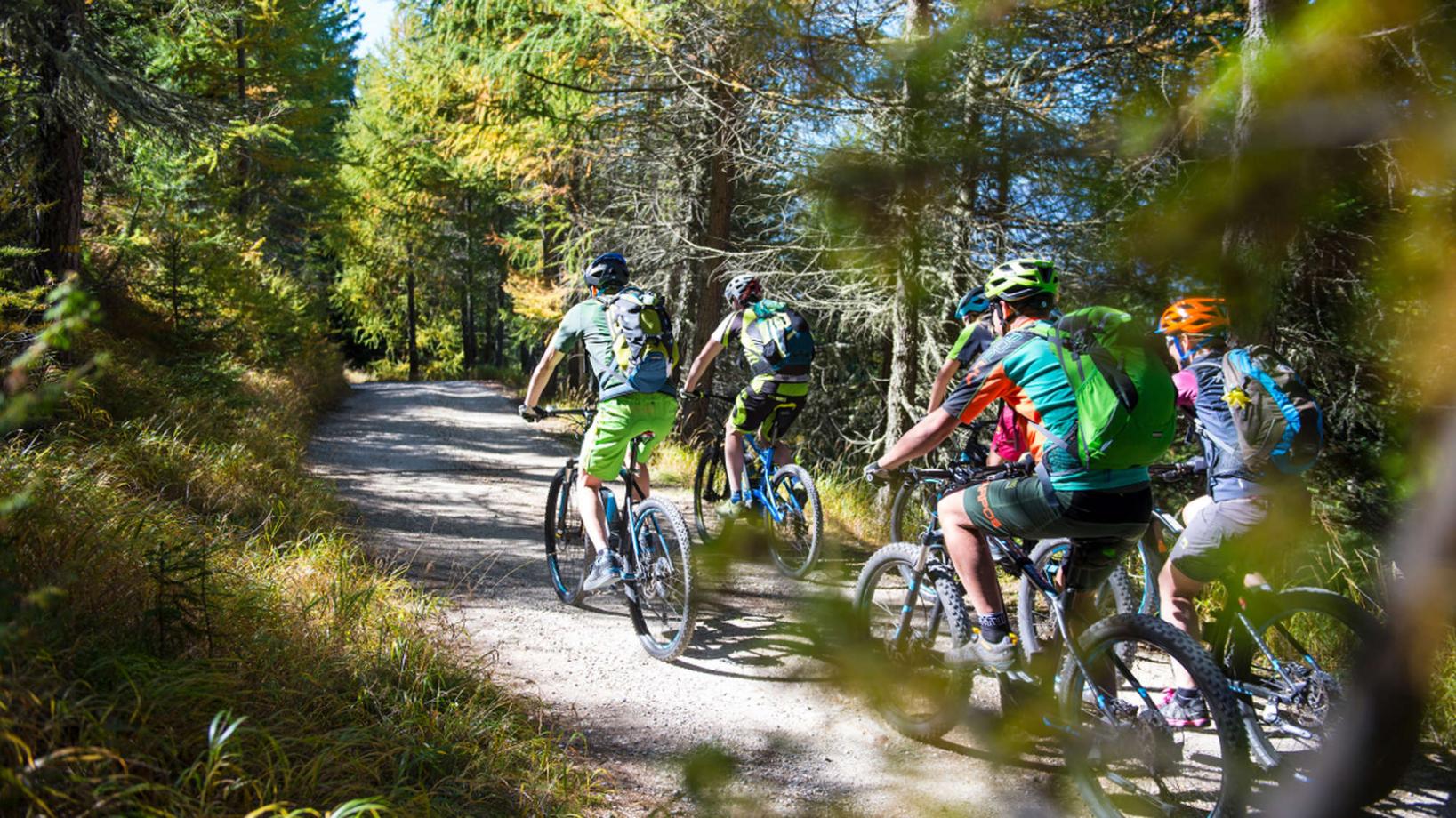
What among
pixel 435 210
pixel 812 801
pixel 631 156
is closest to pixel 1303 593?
pixel 812 801

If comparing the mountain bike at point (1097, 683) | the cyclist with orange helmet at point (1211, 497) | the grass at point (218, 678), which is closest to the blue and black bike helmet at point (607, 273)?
the grass at point (218, 678)

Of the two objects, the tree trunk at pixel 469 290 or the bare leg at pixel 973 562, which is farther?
the tree trunk at pixel 469 290

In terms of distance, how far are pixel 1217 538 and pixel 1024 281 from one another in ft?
4.82

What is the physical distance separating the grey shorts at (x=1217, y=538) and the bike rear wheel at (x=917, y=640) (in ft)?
3.37

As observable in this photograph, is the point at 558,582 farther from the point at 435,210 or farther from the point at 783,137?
the point at 435,210

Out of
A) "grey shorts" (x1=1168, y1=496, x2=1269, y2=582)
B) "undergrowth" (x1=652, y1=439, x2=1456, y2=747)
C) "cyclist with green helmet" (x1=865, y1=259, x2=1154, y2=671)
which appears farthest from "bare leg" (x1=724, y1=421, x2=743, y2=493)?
"grey shorts" (x1=1168, y1=496, x2=1269, y2=582)

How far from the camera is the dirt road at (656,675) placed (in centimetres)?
173

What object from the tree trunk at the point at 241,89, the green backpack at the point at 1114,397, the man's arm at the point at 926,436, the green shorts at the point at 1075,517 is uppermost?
the tree trunk at the point at 241,89

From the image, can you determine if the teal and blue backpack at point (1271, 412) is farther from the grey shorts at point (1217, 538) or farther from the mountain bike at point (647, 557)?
the mountain bike at point (647, 557)

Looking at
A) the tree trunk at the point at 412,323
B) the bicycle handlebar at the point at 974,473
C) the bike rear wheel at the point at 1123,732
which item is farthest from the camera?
the tree trunk at the point at 412,323

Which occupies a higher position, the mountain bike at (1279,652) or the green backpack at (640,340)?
the green backpack at (640,340)

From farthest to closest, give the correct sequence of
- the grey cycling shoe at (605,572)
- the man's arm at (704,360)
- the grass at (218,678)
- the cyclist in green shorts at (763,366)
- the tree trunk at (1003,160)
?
the man's arm at (704,360) < the cyclist in green shorts at (763,366) < the grey cycling shoe at (605,572) < the grass at (218,678) < the tree trunk at (1003,160)

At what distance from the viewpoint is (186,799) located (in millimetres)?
2447

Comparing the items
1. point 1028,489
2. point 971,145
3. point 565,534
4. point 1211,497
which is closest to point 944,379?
point 1211,497
